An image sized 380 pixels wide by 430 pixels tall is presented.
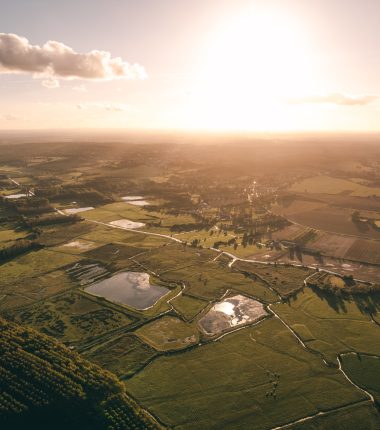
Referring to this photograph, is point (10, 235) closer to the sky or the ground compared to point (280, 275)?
closer to the ground

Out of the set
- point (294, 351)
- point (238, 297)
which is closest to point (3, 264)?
point (238, 297)

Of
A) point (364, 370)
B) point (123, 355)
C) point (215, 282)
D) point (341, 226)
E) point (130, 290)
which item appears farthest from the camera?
A: point (341, 226)

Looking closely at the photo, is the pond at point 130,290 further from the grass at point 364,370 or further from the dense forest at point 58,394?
the grass at point 364,370

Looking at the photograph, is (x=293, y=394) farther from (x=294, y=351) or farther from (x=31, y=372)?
(x=31, y=372)

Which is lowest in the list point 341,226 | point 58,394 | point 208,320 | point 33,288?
point 341,226

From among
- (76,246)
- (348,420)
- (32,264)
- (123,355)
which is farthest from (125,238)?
(348,420)

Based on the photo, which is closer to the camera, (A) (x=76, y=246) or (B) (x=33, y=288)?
(B) (x=33, y=288)

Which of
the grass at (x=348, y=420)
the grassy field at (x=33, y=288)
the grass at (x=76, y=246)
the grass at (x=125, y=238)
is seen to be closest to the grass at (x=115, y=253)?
the grass at (x=76, y=246)

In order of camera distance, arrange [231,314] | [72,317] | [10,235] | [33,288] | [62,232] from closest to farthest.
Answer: [72,317], [231,314], [33,288], [10,235], [62,232]

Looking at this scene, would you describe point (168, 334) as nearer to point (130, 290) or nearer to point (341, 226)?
point (130, 290)
